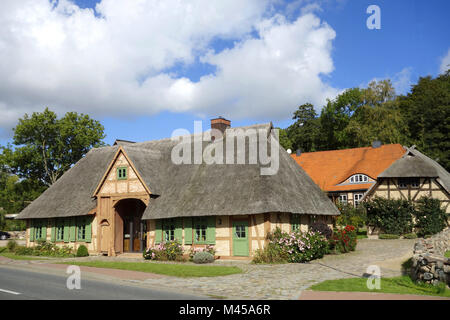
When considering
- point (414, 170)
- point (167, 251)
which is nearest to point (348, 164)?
point (414, 170)

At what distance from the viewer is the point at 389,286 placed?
511 inches

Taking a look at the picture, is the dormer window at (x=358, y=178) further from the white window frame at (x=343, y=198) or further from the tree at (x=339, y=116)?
the tree at (x=339, y=116)

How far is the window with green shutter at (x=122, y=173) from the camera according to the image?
27305 mm

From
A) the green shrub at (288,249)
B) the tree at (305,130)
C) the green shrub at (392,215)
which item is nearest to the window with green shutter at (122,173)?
the green shrub at (288,249)

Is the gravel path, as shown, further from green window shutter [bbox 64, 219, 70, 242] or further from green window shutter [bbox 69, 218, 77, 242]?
green window shutter [bbox 64, 219, 70, 242]

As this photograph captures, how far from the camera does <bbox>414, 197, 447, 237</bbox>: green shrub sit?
105ft

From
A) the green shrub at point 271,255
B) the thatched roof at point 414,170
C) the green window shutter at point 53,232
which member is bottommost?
the green shrub at point 271,255

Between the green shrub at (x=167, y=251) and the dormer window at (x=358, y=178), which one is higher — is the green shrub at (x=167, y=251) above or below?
below

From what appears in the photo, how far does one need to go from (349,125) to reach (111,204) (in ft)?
121

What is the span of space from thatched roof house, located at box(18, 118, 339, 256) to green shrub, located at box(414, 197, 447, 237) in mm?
8256

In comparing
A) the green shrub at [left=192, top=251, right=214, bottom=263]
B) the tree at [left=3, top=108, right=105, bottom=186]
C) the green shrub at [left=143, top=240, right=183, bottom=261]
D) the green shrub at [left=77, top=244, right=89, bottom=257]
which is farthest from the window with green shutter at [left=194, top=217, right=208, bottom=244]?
the tree at [left=3, top=108, right=105, bottom=186]

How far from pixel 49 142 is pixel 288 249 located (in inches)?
1458

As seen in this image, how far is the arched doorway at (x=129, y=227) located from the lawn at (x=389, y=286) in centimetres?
1679

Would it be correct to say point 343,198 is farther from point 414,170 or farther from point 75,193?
point 75,193
